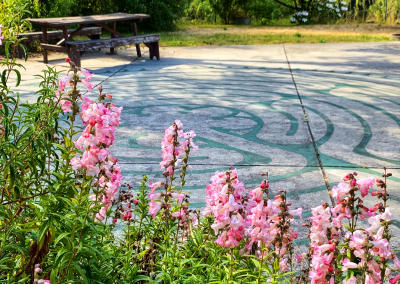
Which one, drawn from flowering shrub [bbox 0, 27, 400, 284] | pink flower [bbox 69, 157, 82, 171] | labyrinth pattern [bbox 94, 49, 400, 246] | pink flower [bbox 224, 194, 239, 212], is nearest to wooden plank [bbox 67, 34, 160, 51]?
labyrinth pattern [bbox 94, 49, 400, 246]

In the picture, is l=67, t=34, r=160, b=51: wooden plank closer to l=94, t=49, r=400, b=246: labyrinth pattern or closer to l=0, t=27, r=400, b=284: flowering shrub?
l=94, t=49, r=400, b=246: labyrinth pattern

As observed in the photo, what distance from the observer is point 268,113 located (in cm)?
618

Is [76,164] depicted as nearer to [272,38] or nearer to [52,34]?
[52,34]

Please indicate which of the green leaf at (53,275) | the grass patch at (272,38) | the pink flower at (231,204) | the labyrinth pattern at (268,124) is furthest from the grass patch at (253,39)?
the green leaf at (53,275)

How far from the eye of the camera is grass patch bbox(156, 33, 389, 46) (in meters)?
13.8

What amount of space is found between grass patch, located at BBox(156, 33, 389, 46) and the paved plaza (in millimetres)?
2510

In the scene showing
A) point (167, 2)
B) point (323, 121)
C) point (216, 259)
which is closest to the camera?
point (216, 259)

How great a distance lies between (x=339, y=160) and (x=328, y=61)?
21.0ft

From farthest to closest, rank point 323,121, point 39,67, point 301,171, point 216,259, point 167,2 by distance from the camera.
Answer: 1. point 167,2
2. point 39,67
3. point 323,121
4. point 301,171
5. point 216,259

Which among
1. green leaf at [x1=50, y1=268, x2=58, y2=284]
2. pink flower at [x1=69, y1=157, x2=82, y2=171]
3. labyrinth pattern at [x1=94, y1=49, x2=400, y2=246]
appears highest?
pink flower at [x1=69, y1=157, x2=82, y2=171]

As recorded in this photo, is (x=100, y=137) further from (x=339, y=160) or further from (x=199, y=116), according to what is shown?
(x=199, y=116)

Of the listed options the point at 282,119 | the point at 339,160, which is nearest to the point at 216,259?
the point at 339,160

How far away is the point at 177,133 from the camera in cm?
214

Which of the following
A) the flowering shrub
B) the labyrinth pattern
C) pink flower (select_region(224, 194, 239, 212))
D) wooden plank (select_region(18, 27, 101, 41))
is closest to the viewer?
the flowering shrub
